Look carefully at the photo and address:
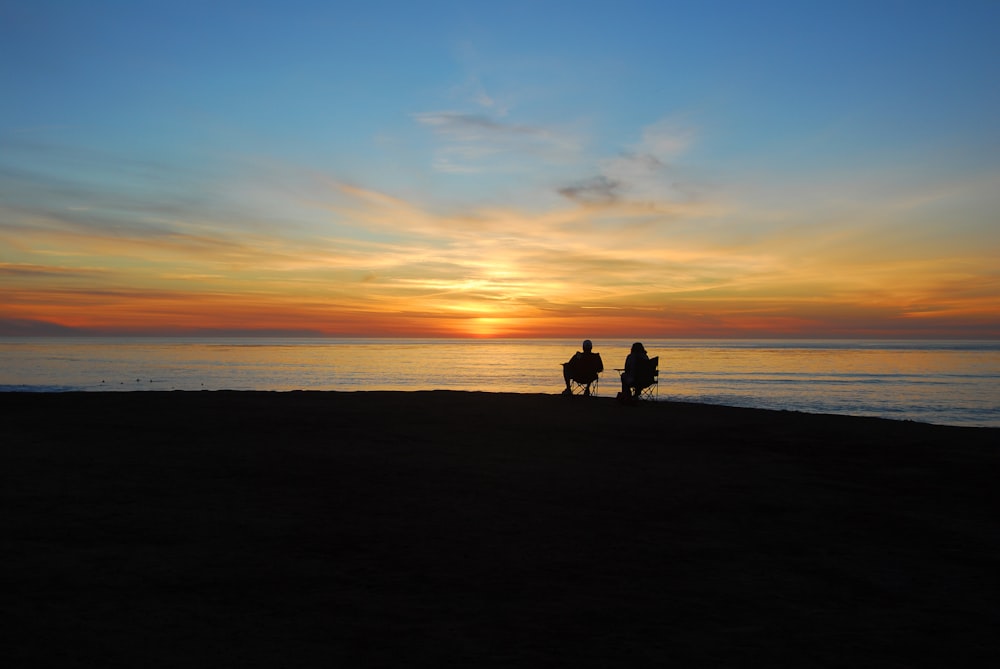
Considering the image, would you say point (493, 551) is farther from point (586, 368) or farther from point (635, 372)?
point (586, 368)

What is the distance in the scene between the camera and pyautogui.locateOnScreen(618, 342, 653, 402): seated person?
19.5 m

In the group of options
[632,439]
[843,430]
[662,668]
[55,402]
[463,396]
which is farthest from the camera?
[463,396]

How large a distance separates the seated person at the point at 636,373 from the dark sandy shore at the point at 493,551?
22.5 feet

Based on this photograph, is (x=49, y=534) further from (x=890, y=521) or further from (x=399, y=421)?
(x=399, y=421)

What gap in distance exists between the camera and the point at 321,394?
19922 mm

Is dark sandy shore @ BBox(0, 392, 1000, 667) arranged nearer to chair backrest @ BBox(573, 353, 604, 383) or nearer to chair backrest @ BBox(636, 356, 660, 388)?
chair backrest @ BBox(636, 356, 660, 388)

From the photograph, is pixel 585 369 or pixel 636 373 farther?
pixel 585 369

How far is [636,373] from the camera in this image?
19750 millimetres

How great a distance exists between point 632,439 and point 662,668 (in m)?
8.96

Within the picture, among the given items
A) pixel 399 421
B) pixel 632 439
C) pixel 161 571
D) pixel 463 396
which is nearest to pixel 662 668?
pixel 161 571

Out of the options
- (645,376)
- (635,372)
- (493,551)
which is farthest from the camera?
(645,376)

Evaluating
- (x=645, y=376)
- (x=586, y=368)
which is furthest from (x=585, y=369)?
(x=645, y=376)

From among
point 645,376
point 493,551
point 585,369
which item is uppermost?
point 585,369

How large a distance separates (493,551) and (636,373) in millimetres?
13949
